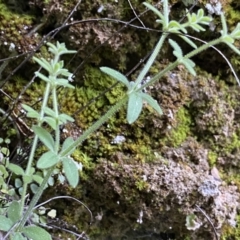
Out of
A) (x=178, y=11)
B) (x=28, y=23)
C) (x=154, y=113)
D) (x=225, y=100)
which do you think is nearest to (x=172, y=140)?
(x=154, y=113)

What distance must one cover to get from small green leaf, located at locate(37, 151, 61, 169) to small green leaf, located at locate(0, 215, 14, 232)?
18cm

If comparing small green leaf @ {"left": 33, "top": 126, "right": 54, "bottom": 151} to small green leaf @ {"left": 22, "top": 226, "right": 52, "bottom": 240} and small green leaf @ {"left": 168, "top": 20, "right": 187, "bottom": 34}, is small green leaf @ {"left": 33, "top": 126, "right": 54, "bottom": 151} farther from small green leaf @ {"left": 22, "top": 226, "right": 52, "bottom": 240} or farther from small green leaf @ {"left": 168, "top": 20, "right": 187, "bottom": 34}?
small green leaf @ {"left": 168, "top": 20, "right": 187, "bottom": 34}

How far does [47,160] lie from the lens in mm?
708

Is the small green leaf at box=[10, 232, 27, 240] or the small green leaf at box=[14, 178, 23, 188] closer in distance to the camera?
the small green leaf at box=[10, 232, 27, 240]

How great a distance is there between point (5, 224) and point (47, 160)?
0.19 meters

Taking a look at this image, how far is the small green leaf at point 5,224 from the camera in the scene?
0.81m

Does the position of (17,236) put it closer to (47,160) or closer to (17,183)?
(47,160)

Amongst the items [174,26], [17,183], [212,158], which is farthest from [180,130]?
[174,26]

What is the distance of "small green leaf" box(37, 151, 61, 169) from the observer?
0.70 metres

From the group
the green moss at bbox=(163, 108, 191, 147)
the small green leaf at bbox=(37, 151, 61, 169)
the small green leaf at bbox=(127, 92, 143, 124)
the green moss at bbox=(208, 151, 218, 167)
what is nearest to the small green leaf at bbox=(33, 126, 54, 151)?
the small green leaf at bbox=(37, 151, 61, 169)

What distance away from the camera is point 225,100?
4.38 ft

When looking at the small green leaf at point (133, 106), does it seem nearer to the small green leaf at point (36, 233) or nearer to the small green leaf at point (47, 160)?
the small green leaf at point (47, 160)

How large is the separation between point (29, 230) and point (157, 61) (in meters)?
0.69

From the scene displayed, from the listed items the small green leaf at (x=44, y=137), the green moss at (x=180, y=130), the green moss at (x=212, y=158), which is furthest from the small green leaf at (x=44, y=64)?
the green moss at (x=212, y=158)
